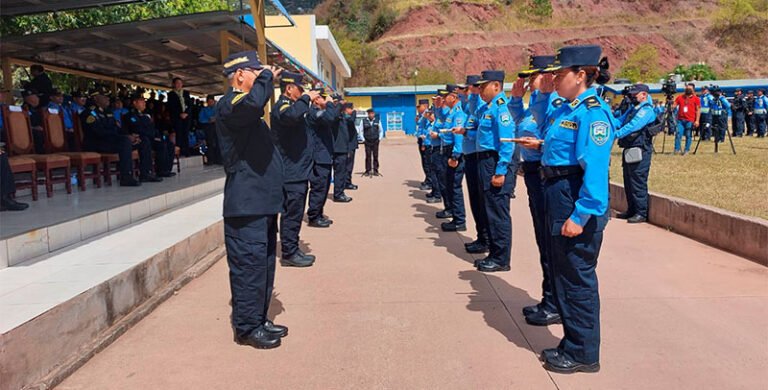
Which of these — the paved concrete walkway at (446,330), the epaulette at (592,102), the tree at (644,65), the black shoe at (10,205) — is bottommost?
the paved concrete walkway at (446,330)

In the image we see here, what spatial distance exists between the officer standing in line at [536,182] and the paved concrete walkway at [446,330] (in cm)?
14

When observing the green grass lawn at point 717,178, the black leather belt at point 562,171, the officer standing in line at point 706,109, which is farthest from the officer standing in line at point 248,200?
the officer standing in line at point 706,109

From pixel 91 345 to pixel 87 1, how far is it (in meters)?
Result: 6.03

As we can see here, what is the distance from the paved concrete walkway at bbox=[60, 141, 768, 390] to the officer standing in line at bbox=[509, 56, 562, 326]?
141 mm

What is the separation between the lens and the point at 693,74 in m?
52.4

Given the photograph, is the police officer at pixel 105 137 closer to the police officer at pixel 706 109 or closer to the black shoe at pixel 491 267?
the black shoe at pixel 491 267

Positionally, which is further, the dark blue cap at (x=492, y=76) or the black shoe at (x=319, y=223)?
the black shoe at (x=319, y=223)

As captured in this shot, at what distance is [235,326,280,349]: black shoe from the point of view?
12.8ft

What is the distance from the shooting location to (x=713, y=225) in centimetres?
653

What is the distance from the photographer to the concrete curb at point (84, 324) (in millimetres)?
3104

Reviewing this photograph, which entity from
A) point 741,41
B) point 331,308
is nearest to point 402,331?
point 331,308

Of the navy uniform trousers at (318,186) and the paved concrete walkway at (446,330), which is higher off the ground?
the navy uniform trousers at (318,186)

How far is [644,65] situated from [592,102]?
207 feet

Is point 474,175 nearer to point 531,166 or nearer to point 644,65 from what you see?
point 531,166
